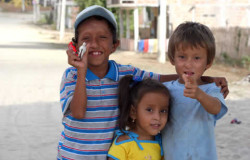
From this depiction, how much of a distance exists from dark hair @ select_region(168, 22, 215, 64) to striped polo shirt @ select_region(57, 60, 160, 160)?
20.3 inches

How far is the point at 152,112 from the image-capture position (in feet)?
8.55

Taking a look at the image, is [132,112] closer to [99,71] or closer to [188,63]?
[99,71]

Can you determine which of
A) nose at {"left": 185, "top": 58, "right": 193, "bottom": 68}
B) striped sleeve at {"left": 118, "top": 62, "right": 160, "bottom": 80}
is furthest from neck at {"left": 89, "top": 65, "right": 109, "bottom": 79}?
nose at {"left": 185, "top": 58, "right": 193, "bottom": 68}

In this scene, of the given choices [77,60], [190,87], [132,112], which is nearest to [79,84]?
[77,60]

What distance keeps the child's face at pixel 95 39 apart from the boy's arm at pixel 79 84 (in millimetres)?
167

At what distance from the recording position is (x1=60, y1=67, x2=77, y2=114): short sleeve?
8.41 feet

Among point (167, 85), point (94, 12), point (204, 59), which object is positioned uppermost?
point (94, 12)

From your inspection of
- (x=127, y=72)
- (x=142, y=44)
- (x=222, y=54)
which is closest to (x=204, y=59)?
(x=127, y=72)

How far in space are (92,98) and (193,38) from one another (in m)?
0.71

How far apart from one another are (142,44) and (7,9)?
180 feet

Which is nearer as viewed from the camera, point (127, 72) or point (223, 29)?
point (127, 72)

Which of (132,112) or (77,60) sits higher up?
(77,60)

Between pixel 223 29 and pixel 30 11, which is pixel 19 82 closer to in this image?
pixel 223 29

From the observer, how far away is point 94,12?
262cm
